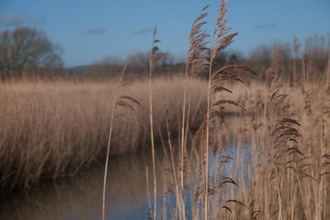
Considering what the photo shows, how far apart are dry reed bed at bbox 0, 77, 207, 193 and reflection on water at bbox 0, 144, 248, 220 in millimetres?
Answer: 224

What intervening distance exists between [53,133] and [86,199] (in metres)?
1.16

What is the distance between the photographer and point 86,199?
138 inches

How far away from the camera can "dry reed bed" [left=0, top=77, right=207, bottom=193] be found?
3.42 meters

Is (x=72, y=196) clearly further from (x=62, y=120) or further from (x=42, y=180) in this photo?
(x=62, y=120)

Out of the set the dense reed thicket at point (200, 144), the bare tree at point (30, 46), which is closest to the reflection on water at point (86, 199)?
the dense reed thicket at point (200, 144)

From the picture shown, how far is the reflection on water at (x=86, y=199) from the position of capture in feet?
10.1

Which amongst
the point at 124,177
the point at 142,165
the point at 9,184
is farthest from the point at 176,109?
the point at 9,184

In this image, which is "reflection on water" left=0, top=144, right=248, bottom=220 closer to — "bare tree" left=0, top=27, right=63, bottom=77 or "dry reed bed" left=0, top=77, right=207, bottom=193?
"dry reed bed" left=0, top=77, right=207, bottom=193

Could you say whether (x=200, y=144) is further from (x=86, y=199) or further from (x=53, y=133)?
(x=53, y=133)

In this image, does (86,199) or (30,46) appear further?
(30,46)

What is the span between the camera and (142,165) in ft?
15.9

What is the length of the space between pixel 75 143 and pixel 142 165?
1341 mm

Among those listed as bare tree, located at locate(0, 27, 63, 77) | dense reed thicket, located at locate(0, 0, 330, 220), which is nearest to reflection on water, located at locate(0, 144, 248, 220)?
dense reed thicket, located at locate(0, 0, 330, 220)

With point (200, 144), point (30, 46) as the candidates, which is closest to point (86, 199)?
point (200, 144)
